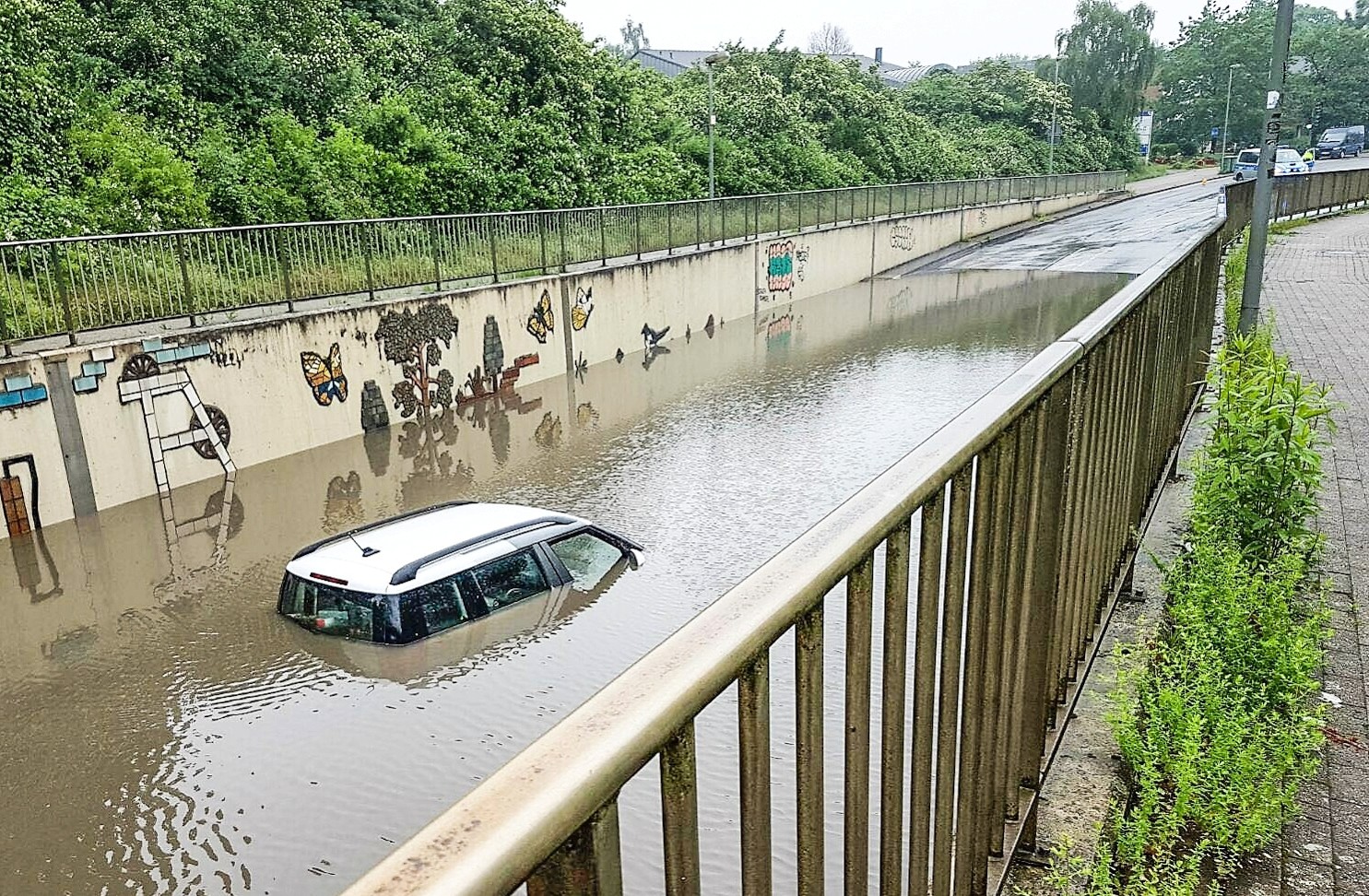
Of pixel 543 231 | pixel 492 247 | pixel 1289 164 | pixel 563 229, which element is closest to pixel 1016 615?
pixel 492 247

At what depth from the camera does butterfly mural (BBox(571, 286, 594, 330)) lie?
19.4 m

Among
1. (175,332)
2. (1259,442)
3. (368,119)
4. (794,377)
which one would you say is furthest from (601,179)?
(1259,442)

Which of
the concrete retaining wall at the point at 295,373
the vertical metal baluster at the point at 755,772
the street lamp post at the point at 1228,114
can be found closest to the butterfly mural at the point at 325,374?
the concrete retaining wall at the point at 295,373

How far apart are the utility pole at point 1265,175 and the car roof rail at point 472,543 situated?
6488mm

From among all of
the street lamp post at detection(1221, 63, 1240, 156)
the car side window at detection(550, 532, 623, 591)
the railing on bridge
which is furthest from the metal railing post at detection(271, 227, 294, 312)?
the street lamp post at detection(1221, 63, 1240, 156)

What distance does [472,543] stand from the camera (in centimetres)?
831

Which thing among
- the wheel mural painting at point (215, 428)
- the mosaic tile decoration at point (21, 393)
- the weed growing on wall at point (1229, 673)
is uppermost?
the weed growing on wall at point (1229, 673)

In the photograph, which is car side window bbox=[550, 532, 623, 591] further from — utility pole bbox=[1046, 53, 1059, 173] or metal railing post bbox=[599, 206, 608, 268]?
utility pole bbox=[1046, 53, 1059, 173]

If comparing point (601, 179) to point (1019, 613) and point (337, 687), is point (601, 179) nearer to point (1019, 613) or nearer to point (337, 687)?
point (337, 687)

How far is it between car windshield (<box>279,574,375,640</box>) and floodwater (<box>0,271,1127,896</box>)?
12 cm

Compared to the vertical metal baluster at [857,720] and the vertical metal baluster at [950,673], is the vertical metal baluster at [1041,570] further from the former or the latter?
the vertical metal baluster at [857,720]

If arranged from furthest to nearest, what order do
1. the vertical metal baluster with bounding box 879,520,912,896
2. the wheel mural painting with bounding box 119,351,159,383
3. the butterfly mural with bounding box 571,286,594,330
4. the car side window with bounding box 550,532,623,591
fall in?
the butterfly mural with bounding box 571,286,594,330
the wheel mural painting with bounding box 119,351,159,383
the car side window with bounding box 550,532,623,591
the vertical metal baluster with bounding box 879,520,912,896

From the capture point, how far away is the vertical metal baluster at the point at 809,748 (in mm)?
1244

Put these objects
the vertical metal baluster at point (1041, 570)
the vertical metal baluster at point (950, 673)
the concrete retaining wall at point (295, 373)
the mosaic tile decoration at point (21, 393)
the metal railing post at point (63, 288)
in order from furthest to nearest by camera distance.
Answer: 1. the metal railing post at point (63, 288)
2. the concrete retaining wall at point (295, 373)
3. the mosaic tile decoration at point (21, 393)
4. the vertical metal baluster at point (1041, 570)
5. the vertical metal baluster at point (950, 673)
